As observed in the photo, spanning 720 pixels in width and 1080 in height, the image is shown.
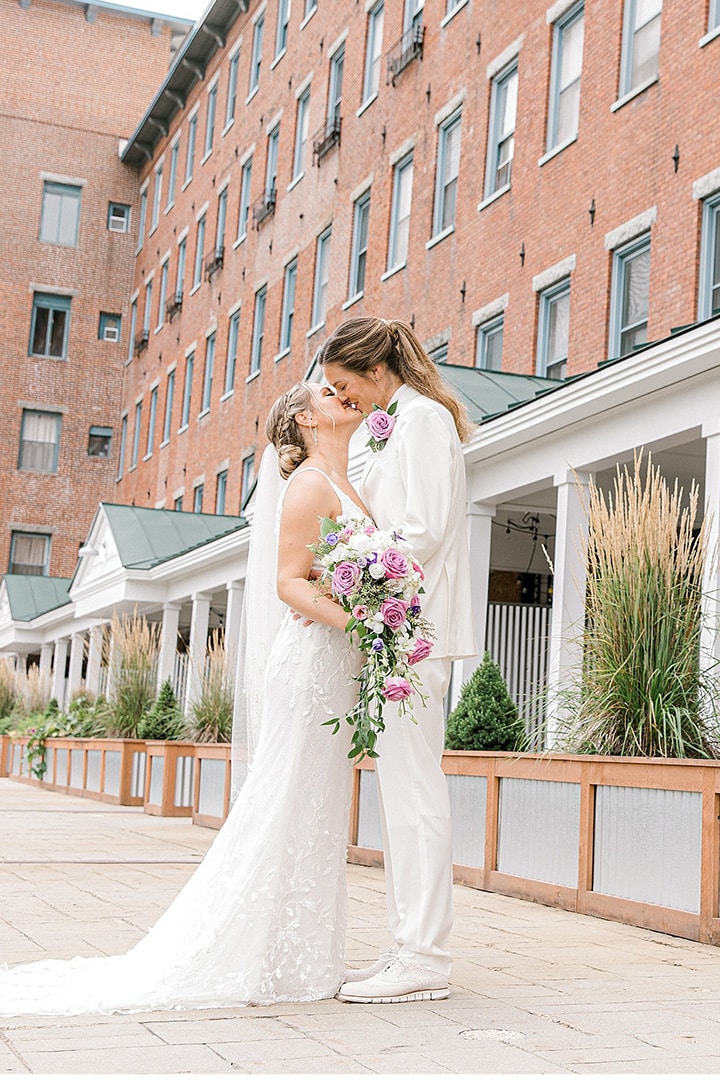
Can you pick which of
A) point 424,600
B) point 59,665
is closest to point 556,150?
point 424,600

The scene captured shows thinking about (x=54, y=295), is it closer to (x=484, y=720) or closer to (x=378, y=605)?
(x=484, y=720)

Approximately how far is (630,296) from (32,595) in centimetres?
2253

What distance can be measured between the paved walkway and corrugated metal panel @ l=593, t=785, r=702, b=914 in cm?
23

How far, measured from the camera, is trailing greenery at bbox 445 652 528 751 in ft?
31.8

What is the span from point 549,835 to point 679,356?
3.58 metres

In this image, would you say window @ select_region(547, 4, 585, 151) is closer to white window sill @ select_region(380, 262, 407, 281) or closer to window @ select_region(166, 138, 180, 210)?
white window sill @ select_region(380, 262, 407, 281)

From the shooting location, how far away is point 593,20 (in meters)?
16.9

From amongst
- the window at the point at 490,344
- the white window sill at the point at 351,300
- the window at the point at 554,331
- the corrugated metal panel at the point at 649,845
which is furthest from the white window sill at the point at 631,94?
the corrugated metal panel at the point at 649,845

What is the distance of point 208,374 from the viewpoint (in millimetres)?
32094

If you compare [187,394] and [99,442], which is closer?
[187,394]

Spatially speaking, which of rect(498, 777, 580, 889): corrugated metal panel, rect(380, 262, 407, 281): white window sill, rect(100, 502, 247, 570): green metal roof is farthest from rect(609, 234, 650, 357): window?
rect(100, 502, 247, 570): green metal roof

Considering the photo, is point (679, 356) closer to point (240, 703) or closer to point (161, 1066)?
point (240, 703)

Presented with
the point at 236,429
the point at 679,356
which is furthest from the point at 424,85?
the point at 679,356

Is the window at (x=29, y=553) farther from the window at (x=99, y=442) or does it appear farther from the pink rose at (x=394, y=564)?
the pink rose at (x=394, y=564)
